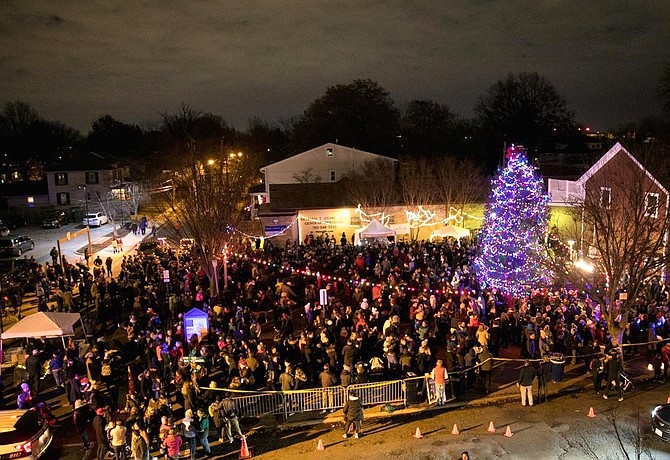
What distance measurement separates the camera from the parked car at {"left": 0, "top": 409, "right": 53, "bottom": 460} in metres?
10.5

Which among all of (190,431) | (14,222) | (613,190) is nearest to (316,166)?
(613,190)

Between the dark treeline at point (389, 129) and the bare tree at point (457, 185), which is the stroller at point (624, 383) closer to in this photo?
the bare tree at point (457, 185)

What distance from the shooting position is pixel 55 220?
159 ft

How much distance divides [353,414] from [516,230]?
43.1 feet

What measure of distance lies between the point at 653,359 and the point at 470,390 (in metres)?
5.10

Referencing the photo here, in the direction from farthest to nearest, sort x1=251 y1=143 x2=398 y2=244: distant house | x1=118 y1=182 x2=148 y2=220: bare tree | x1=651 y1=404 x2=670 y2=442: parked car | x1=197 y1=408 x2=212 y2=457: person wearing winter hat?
x1=118 y1=182 x2=148 y2=220: bare tree < x1=251 y1=143 x2=398 y2=244: distant house < x1=197 y1=408 x2=212 y2=457: person wearing winter hat < x1=651 y1=404 x2=670 y2=442: parked car

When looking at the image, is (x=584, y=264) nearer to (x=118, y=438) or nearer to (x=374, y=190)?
(x=374, y=190)

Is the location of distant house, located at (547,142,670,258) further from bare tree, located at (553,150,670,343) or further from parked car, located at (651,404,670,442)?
parked car, located at (651,404,670,442)

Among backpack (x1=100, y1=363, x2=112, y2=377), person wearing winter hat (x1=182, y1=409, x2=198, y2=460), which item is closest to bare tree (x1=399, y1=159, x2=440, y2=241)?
backpack (x1=100, y1=363, x2=112, y2=377)

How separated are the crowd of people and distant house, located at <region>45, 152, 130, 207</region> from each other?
3911 centimetres

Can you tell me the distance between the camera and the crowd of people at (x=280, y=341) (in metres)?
11.9

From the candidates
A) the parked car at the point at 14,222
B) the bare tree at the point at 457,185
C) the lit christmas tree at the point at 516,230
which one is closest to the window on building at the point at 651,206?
the lit christmas tree at the point at 516,230

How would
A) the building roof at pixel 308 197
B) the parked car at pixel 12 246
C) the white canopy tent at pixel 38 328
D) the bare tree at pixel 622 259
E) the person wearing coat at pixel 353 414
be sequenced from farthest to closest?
the building roof at pixel 308 197, the parked car at pixel 12 246, the white canopy tent at pixel 38 328, the bare tree at pixel 622 259, the person wearing coat at pixel 353 414

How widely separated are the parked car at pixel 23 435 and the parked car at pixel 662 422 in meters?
12.8
